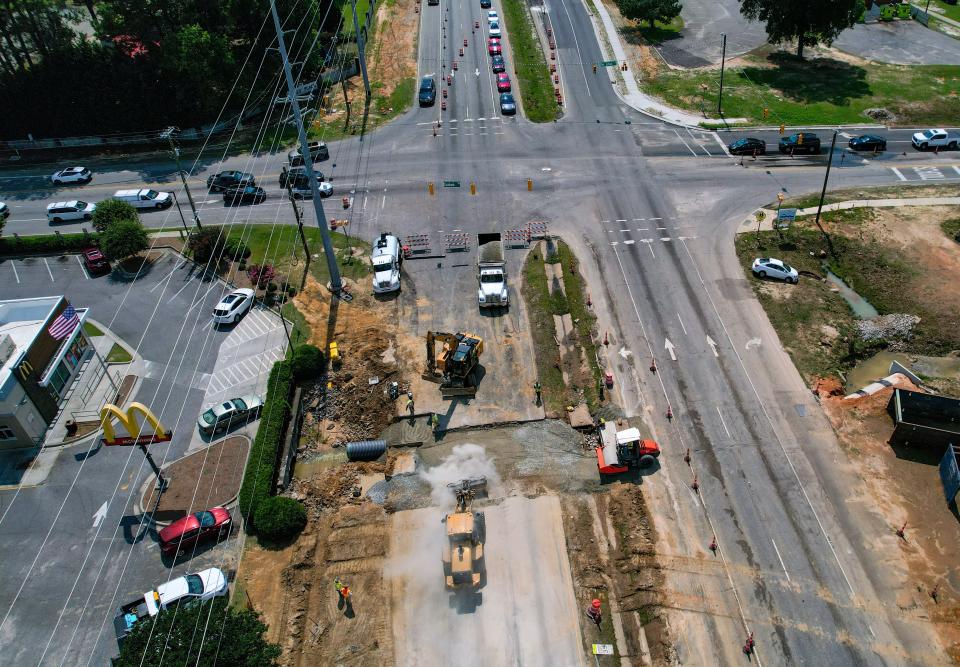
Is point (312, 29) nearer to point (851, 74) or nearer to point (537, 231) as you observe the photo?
point (537, 231)

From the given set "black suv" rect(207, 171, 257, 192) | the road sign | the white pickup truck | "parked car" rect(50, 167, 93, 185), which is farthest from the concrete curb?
the white pickup truck

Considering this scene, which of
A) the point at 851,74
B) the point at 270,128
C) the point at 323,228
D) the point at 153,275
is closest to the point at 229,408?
the point at 323,228

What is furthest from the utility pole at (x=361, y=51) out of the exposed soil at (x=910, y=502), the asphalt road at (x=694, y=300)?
the exposed soil at (x=910, y=502)

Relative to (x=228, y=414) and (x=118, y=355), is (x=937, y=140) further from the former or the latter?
(x=118, y=355)

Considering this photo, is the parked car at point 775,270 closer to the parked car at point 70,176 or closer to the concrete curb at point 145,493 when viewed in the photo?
the concrete curb at point 145,493

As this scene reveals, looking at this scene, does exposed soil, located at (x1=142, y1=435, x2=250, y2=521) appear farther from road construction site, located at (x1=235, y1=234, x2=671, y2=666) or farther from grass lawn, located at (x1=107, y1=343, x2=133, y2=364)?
grass lawn, located at (x1=107, y1=343, x2=133, y2=364)
